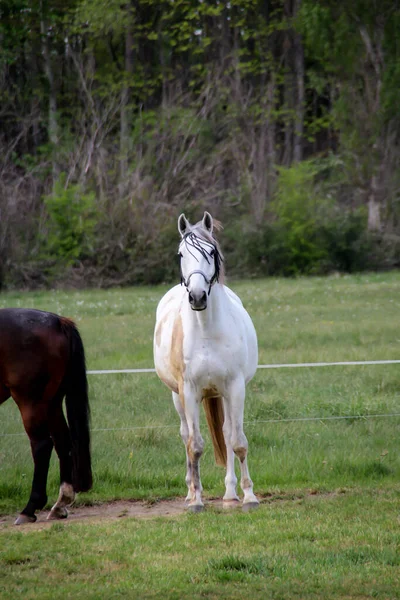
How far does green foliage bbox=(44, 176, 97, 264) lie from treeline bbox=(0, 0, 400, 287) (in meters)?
0.05

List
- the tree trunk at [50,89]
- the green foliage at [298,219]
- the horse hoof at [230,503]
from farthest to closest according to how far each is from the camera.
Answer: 1. the tree trunk at [50,89]
2. the green foliage at [298,219]
3. the horse hoof at [230,503]

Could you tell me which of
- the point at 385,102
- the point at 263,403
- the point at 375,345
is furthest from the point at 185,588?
the point at 385,102

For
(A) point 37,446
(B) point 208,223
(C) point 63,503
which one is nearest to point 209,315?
(B) point 208,223

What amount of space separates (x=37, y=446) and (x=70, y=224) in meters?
24.0

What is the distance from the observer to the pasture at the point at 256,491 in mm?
4395

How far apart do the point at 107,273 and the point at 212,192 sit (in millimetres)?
7058

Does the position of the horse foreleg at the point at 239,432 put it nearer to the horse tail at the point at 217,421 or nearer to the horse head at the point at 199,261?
the horse tail at the point at 217,421

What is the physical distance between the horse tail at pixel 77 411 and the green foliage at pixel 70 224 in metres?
22.8

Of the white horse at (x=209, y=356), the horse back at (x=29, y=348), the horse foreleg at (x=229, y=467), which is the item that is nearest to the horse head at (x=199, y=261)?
the white horse at (x=209, y=356)

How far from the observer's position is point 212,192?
33844 mm

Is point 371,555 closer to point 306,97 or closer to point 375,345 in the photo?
point 375,345

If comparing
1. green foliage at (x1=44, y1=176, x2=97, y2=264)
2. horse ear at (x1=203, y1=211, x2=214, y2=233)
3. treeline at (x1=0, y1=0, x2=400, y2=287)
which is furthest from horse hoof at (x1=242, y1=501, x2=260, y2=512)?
green foliage at (x1=44, y1=176, x2=97, y2=264)

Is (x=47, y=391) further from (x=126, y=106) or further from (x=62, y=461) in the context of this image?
(x=126, y=106)

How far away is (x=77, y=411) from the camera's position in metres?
6.07
